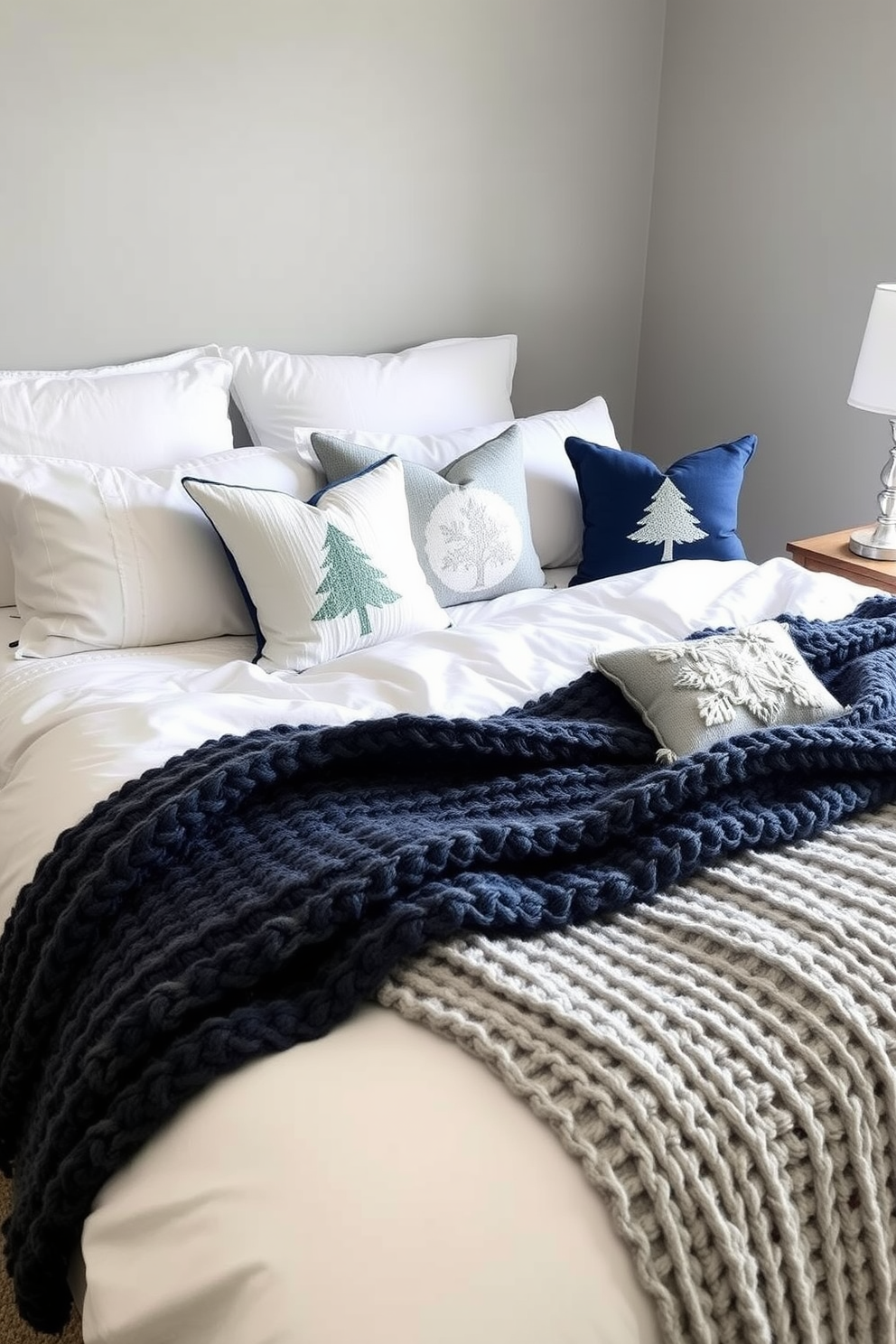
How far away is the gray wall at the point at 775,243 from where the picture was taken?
261 centimetres

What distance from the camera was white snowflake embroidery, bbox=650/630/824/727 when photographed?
1438mm

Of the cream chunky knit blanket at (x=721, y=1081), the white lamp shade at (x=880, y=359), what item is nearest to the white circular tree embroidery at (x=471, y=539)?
the white lamp shade at (x=880, y=359)

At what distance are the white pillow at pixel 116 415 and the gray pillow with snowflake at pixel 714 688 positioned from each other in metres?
0.99

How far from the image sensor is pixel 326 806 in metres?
1.27

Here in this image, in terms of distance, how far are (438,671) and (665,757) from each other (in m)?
0.36

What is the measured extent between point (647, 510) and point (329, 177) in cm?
100

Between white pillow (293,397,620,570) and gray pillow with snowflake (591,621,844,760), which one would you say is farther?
white pillow (293,397,620,570)

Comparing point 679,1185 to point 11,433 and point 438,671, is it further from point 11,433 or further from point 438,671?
point 11,433

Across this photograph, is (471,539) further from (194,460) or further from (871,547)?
(871,547)

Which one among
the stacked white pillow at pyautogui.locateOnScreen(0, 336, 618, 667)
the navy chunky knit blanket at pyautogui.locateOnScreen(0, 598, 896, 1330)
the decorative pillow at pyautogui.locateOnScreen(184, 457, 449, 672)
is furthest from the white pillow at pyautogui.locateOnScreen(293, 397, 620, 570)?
the navy chunky knit blanket at pyautogui.locateOnScreen(0, 598, 896, 1330)

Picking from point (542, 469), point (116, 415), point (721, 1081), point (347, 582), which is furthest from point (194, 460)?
point (721, 1081)

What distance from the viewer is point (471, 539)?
2.09 m

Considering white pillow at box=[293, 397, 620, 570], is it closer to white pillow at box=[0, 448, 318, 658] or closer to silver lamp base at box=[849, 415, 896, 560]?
white pillow at box=[0, 448, 318, 658]

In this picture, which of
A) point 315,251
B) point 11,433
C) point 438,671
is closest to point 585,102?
point 315,251
